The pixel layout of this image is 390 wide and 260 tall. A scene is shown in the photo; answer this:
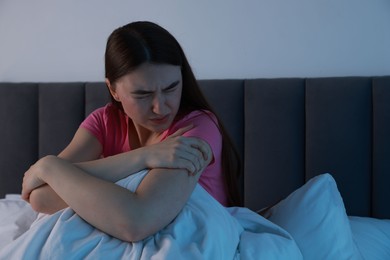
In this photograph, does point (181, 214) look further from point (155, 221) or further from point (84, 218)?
point (84, 218)

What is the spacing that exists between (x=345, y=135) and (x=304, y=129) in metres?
0.13

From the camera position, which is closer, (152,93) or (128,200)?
(128,200)

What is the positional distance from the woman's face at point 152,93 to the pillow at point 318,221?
0.38 metres

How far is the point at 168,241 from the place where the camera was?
96cm

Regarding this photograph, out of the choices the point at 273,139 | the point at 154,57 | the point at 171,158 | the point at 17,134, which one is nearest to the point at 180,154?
the point at 171,158

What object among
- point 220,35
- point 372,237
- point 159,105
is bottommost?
point 372,237

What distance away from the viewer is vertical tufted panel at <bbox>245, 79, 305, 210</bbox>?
1616 mm

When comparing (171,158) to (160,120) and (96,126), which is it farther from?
(96,126)

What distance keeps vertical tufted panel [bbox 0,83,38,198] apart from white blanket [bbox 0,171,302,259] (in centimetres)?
92

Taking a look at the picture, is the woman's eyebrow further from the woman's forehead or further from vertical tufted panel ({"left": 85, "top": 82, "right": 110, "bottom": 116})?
vertical tufted panel ({"left": 85, "top": 82, "right": 110, "bottom": 116})

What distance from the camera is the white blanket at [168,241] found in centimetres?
95

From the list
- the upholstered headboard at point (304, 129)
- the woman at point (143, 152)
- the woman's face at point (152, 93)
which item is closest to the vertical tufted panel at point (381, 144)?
the upholstered headboard at point (304, 129)

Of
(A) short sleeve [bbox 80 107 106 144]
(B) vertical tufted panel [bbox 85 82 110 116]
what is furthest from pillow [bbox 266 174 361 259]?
(B) vertical tufted panel [bbox 85 82 110 116]

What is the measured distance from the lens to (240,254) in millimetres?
1024
